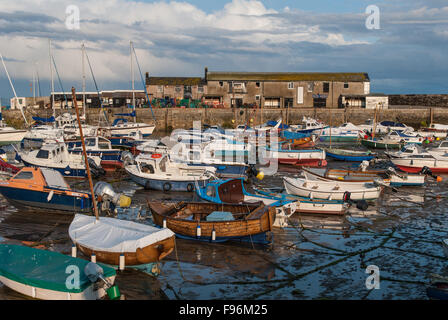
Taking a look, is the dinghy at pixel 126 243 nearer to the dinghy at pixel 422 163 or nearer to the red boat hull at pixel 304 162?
the red boat hull at pixel 304 162

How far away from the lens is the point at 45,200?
64.4 feet

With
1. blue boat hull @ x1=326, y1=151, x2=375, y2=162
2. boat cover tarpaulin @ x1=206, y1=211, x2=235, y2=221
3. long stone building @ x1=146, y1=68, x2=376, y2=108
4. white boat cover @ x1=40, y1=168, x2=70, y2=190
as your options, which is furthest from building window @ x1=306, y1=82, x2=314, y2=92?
boat cover tarpaulin @ x1=206, y1=211, x2=235, y2=221

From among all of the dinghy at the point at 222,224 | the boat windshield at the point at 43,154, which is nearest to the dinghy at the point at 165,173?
the boat windshield at the point at 43,154

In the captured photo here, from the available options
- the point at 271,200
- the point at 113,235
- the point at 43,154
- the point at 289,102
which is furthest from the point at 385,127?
the point at 113,235

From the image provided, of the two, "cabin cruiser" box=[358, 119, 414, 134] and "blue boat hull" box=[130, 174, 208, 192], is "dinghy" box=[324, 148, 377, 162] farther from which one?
"blue boat hull" box=[130, 174, 208, 192]

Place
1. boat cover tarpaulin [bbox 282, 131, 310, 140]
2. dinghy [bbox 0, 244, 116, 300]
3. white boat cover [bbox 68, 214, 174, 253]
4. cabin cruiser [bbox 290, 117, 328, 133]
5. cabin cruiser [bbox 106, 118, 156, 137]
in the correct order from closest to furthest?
1. dinghy [bbox 0, 244, 116, 300]
2. white boat cover [bbox 68, 214, 174, 253]
3. boat cover tarpaulin [bbox 282, 131, 310, 140]
4. cabin cruiser [bbox 106, 118, 156, 137]
5. cabin cruiser [bbox 290, 117, 328, 133]

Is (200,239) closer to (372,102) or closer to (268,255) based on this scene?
(268,255)

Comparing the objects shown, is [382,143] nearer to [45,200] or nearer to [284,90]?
[284,90]

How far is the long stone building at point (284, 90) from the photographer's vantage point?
209 ft

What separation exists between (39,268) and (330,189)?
14234mm

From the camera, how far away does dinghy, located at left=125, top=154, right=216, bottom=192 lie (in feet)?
81.3

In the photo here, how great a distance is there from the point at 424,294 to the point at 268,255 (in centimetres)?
493

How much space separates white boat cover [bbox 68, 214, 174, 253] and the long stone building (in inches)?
1951
